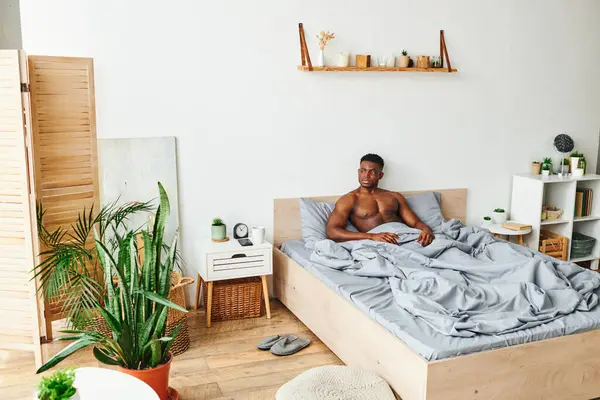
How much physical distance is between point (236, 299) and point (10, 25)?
7.30ft

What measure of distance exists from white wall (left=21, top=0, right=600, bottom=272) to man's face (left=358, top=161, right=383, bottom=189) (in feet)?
0.73

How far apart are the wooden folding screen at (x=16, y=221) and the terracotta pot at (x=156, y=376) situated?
936 mm

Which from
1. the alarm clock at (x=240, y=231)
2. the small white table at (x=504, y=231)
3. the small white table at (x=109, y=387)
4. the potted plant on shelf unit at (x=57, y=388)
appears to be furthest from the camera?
the small white table at (x=504, y=231)

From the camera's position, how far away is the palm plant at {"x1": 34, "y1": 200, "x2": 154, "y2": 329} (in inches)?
129

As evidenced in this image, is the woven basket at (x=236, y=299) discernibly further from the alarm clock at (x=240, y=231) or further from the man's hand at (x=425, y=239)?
the man's hand at (x=425, y=239)

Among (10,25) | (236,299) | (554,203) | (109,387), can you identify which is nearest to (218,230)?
(236,299)

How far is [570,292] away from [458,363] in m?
0.88

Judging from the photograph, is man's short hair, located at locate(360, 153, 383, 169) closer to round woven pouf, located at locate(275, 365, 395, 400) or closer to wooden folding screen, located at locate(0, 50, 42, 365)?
round woven pouf, located at locate(275, 365, 395, 400)

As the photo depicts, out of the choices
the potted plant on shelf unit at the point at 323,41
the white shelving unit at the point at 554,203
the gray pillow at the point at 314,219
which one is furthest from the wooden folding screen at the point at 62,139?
the white shelving unit at the point at 554,203

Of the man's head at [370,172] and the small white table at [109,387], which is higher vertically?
the man's head at [370,172]

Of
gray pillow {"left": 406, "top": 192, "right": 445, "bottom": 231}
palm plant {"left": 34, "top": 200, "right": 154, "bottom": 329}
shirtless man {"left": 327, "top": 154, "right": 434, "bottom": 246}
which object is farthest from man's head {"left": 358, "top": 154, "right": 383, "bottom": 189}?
palm plant {"left": 34, "top": 200, "right": 154, "bottom": 329}

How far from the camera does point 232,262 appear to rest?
399 centimetres

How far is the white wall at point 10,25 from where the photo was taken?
377cm

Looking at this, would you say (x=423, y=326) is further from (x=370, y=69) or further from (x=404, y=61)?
(x=404, y=61)
